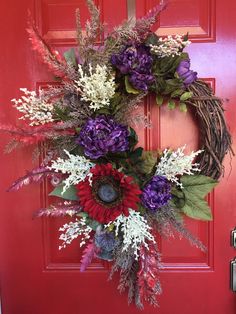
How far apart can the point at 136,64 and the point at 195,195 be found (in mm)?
497

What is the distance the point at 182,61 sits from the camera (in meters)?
1.08

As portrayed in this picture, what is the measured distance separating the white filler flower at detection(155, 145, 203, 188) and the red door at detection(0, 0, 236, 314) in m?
0.18

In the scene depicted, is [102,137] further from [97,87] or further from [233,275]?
[233,275]

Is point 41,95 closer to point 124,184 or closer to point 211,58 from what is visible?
point 124,184

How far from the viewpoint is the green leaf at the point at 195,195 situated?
1.13 metres

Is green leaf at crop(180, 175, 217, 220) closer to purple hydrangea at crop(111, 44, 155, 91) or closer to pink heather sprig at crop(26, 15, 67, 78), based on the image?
purple hydrangea at crop(111, 44, 155, 91)

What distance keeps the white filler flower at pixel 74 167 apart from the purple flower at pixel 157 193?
0.66 feet

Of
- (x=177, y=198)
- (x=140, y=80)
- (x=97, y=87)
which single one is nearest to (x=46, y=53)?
(x=97, y=87)

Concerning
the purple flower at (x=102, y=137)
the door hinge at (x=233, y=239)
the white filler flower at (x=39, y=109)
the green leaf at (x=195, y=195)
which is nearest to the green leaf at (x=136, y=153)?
the purple flower at (x=102, y=137)

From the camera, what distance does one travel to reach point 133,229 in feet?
3.54

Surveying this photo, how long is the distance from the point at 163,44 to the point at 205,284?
3.12 ft

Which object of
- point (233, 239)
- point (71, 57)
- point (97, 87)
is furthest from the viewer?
point (233, 239)

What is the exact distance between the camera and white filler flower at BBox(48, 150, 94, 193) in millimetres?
1072

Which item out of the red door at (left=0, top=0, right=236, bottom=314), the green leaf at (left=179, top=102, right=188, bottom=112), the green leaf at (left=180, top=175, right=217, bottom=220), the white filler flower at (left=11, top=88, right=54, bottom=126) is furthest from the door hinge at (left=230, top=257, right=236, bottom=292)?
the white filler flower at (left=11, top=88, right=54, bottom=126)
